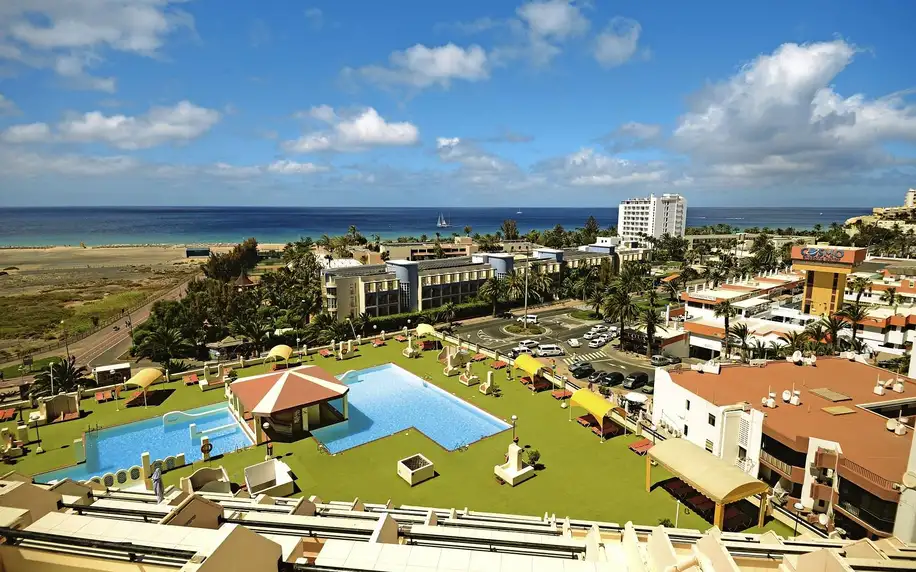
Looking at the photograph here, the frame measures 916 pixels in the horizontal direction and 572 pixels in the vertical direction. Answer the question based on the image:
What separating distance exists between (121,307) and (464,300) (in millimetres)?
57748

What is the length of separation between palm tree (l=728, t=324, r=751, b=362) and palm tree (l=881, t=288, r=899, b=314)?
64.5ft

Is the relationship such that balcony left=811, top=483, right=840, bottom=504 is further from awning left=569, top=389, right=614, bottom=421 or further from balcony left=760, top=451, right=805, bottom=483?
awning left=569, top=389, right=614, bottom=421

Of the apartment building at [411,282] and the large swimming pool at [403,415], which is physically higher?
the apartment building at [411,282]

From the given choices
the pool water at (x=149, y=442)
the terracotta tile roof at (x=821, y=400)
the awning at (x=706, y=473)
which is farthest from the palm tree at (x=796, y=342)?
the pool water at (x=149, y=442)

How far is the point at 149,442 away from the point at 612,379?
1339 inches

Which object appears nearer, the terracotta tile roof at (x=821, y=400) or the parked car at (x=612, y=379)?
the terracotta tile roof at (x=821, y=400)

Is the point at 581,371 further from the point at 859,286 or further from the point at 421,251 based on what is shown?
the point at 421,251

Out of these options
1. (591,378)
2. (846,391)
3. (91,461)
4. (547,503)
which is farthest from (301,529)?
(591,378)

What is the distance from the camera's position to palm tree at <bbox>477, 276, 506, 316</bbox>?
64.4 metres

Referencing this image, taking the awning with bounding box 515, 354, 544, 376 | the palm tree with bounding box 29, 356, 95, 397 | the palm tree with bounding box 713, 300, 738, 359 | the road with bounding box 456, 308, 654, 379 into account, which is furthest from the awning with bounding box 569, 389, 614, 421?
the palm tree with bounding box 29, 356, 95, 397

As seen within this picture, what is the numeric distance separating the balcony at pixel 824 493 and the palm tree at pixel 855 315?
30134 mm

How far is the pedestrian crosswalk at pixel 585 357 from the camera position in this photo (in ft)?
152

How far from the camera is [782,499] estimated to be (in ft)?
70.7

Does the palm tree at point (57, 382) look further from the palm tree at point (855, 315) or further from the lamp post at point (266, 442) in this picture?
the palm tree at point (855, 315)
